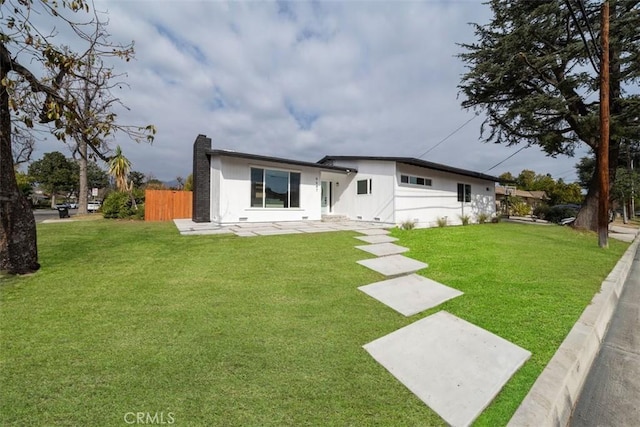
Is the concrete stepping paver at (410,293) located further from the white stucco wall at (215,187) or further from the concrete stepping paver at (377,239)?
the white stucco wall at (215,187)

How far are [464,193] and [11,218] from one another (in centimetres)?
1882

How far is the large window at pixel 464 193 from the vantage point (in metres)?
16.3

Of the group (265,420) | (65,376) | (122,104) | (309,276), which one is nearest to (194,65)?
(122,104)

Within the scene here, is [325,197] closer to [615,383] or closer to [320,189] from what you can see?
[320,189]

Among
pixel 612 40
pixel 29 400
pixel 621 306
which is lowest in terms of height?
pixel 621 306

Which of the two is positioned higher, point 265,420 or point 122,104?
point 122,104

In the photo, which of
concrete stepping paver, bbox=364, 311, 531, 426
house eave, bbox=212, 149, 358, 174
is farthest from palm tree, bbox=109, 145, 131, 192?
concrete stepping paver, bbox=364, 311, 531, 426

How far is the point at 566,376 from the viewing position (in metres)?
2.11

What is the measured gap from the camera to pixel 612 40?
9.27 metres

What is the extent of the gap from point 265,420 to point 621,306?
18.9 ft

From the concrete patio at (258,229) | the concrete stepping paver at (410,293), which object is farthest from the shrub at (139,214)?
the concrete stepping paver at (410,293)

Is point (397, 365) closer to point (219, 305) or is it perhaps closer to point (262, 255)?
point (219, 305)

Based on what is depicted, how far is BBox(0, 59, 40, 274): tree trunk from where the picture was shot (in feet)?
12.2

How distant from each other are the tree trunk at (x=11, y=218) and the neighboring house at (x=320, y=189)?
6.22 meters
